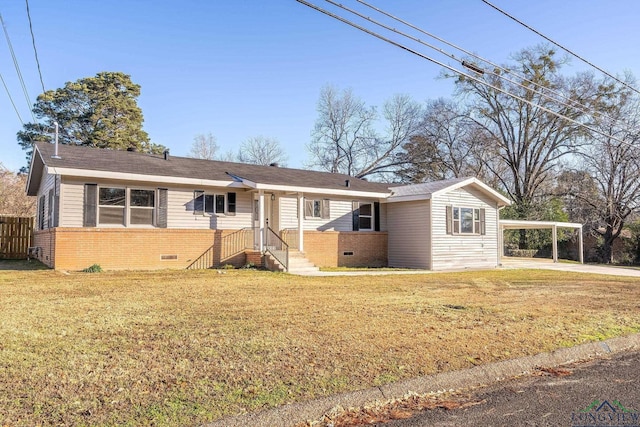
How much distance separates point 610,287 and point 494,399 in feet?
35.4

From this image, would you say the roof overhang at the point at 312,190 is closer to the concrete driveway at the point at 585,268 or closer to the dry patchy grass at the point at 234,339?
the dry patchy grass at the point at 234,339

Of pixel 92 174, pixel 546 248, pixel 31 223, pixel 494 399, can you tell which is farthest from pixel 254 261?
pixel 546 248

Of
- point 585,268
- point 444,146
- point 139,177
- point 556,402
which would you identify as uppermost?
point 444,146

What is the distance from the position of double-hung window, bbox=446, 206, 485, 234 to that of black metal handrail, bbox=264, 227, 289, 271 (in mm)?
7239

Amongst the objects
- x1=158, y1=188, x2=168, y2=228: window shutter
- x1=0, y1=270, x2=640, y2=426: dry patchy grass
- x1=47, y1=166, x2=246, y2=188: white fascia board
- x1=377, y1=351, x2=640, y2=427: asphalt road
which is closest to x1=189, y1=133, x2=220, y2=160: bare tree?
x1=47, y1=166, x2=246, y2=188: white fascia board

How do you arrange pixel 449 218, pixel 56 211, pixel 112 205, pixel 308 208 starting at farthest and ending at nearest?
pixel 449 218, pixel 308 208, pixel 112 205, pixel 56 211

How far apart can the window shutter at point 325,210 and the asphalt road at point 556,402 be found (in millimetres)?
14210

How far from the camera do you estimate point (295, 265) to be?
16.2m

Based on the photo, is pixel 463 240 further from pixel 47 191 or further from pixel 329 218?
pixel 47 191

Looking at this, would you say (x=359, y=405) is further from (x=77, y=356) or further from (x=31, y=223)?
(x=31, y=223)

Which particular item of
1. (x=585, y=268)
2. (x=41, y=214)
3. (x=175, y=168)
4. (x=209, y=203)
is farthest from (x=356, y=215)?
(x=41, y=214)

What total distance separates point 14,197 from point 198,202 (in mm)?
23903

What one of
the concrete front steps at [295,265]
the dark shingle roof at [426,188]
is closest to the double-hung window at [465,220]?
the dark shingle roof at [426,188]

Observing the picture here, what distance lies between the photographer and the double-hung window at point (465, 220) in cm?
1950
